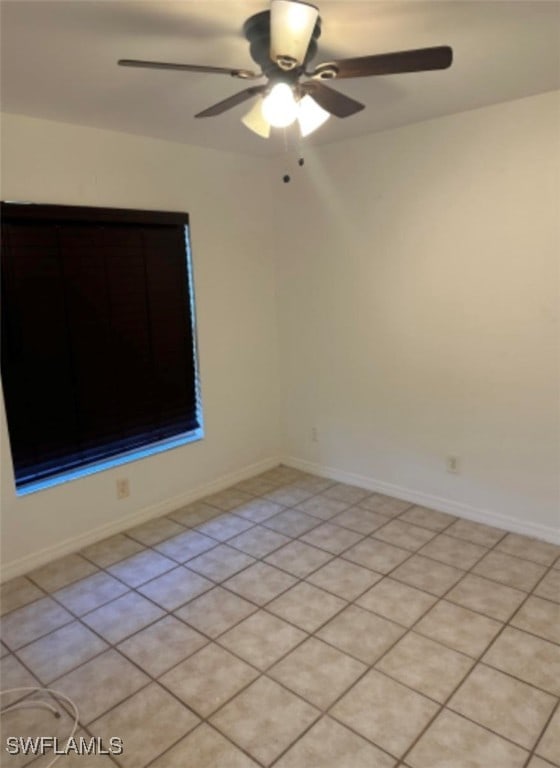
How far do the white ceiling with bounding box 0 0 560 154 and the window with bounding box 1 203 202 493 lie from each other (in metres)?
0.58

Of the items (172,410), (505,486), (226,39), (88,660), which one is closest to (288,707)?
(88,660)

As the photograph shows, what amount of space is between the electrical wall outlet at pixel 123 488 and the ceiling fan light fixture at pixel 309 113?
7.17ft

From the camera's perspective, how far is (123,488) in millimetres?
3168

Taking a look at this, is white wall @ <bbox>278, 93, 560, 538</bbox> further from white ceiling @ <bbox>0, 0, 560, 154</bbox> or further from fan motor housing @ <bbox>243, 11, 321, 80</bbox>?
fan motor housing @ <bbox>243, 11, 321, 80</bbox>

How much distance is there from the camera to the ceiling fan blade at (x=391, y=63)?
1.51 meters

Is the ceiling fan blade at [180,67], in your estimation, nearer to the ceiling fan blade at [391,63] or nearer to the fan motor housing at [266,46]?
the fan motor housing at [266,46]

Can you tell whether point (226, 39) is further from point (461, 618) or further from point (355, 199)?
point (461, 618)

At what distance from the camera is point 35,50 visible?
1.84 metres

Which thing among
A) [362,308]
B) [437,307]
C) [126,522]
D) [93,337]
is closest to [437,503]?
[437,307]

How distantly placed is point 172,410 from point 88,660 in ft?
5.28

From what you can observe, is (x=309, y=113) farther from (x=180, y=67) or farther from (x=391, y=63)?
(x=180, y=67)

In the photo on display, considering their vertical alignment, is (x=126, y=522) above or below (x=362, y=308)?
below

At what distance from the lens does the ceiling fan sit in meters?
1.46

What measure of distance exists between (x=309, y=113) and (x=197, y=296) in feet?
5.44
